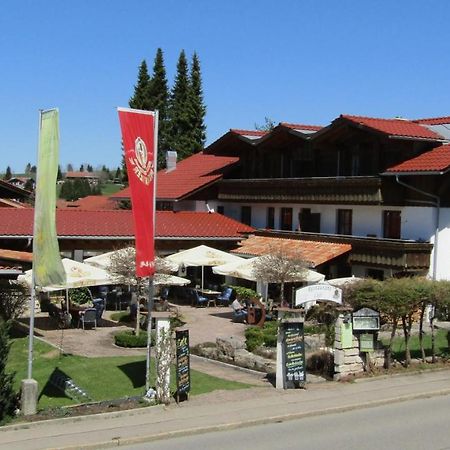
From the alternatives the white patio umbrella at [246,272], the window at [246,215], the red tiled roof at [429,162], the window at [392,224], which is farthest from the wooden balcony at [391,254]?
the window at [246,215]

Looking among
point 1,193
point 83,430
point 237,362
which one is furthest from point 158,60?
point 83,430

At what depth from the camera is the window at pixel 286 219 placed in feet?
124

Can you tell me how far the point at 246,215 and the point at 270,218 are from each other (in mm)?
2405

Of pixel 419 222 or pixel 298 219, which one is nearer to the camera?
pixel 419 222

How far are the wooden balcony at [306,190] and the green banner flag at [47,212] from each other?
1886 centimetres

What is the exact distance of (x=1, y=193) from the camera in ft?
97.2

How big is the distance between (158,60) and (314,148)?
39833 mm

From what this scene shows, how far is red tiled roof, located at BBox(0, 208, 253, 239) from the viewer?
33781mm

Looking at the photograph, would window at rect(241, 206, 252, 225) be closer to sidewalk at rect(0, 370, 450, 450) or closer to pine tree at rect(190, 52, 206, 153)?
sidewalk at rect(0, 370, 450, 450)

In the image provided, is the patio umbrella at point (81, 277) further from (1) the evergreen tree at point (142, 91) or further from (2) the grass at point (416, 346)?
(1) the evergreen tree at point (142, 91)

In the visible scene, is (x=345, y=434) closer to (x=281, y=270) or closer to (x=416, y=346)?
(x=416, y=346)

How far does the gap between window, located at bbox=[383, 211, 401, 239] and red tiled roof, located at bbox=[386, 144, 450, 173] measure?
2.13m

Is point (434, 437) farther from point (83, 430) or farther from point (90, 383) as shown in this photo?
point (90, 383)

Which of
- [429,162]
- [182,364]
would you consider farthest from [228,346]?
[429,162]
